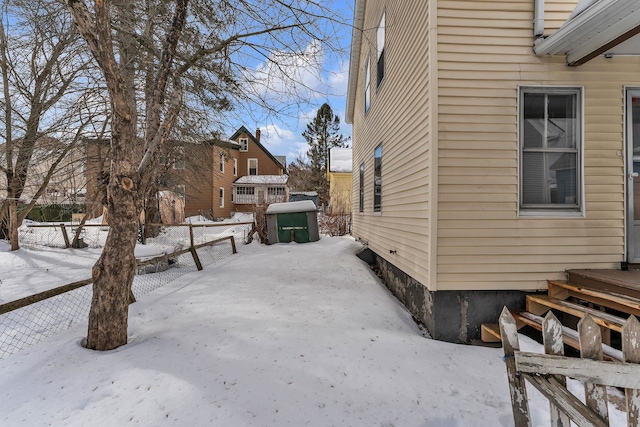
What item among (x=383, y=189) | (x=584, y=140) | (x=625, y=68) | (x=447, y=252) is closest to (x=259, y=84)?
(x=383, y=189)

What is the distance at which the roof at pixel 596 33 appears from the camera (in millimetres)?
2584

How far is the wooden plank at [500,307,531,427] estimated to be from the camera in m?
1.49

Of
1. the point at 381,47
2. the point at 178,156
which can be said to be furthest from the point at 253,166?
the point at 381,47

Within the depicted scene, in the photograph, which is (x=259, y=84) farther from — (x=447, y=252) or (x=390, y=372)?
(x=390, y=372)

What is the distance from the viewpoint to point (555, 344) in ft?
4.52

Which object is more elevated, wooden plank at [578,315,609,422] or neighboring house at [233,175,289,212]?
neighboring house at [233,175,289,212]

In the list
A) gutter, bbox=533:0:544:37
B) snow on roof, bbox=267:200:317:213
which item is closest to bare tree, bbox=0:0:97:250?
snow on roof, bbox=267:200:317:213

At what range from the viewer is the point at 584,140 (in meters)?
3.40

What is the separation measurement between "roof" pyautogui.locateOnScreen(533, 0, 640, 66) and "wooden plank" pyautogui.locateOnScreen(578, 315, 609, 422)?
9.26ft

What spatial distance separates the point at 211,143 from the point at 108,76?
758cm

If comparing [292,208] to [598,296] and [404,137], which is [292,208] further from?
[598,296]

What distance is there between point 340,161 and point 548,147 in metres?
15.4

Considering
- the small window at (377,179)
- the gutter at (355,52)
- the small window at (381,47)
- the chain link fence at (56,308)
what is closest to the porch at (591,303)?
the small window at (377,179)

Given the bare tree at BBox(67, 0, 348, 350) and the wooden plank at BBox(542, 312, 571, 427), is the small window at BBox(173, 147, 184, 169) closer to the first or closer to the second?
the bare tree at BBox(67, 0, 348, 350)
